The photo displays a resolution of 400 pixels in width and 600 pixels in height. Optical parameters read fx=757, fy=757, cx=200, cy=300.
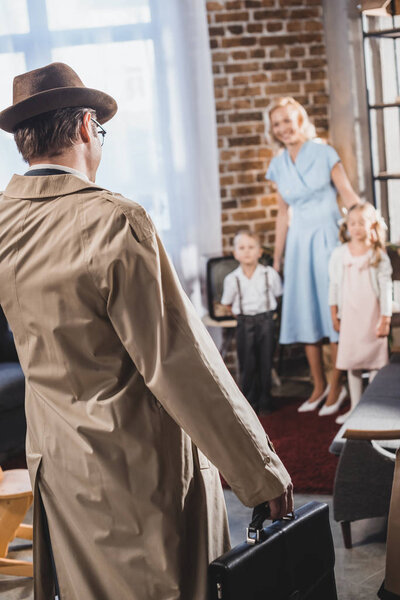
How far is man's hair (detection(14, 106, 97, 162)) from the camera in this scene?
1524 millimetres

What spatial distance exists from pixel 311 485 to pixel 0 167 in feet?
10.8

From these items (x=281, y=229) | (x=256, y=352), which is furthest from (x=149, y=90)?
(x=256, y=352)

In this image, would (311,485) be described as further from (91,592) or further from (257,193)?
(257,193)

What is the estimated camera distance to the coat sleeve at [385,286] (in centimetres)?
424

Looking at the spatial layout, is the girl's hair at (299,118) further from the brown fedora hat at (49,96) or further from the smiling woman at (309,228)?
the brown fedora hat at (49,96)

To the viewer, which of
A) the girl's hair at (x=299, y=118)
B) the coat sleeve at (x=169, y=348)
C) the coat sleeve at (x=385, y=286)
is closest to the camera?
the coat sleeve at (x=169, y=348)

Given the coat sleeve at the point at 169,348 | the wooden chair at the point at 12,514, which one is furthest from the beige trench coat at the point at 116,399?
the wooden chair at the point at 12,514

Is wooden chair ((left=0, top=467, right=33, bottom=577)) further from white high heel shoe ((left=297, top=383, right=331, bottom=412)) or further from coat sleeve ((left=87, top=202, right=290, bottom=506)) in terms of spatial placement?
white high heel shoe ((left=297, top=383, right=331, bottom=412))

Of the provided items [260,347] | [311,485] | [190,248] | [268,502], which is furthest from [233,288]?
[268,502]

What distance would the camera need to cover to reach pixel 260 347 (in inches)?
193

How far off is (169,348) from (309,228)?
11.8ft

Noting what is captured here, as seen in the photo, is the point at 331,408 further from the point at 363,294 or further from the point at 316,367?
the point at 363,294

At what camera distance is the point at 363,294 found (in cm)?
434

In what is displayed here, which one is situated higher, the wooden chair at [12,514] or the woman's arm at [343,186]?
the woman's arm at [343,186]
